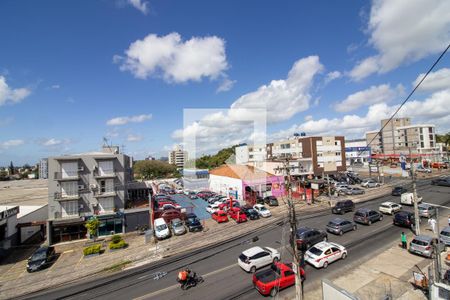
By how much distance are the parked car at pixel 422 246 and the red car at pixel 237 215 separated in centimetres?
1854

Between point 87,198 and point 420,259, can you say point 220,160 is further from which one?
point 420,259

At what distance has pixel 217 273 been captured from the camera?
1806cm

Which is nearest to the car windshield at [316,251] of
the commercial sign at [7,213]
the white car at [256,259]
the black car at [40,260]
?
the white car at [256,259]

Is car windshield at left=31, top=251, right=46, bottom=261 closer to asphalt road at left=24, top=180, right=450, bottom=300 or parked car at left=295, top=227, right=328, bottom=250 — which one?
asphalt road at left=24, top=180, right=450, bottom=300

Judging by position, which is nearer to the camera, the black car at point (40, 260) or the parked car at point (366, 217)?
the black car at point (40, 260)

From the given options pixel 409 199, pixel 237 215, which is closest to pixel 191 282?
pixel 237 215

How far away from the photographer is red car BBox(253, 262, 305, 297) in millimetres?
14625

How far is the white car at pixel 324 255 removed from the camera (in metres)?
17.8

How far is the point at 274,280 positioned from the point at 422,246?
1423 cm

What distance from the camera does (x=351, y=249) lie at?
21062 mm

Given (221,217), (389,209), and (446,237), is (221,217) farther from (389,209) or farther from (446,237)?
(446,237)

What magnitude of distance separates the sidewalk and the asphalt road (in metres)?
0.79

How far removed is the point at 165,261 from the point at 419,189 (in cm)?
5354

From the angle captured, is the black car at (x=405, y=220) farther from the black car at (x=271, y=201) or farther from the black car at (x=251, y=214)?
the black car at (x=271, y=201)
